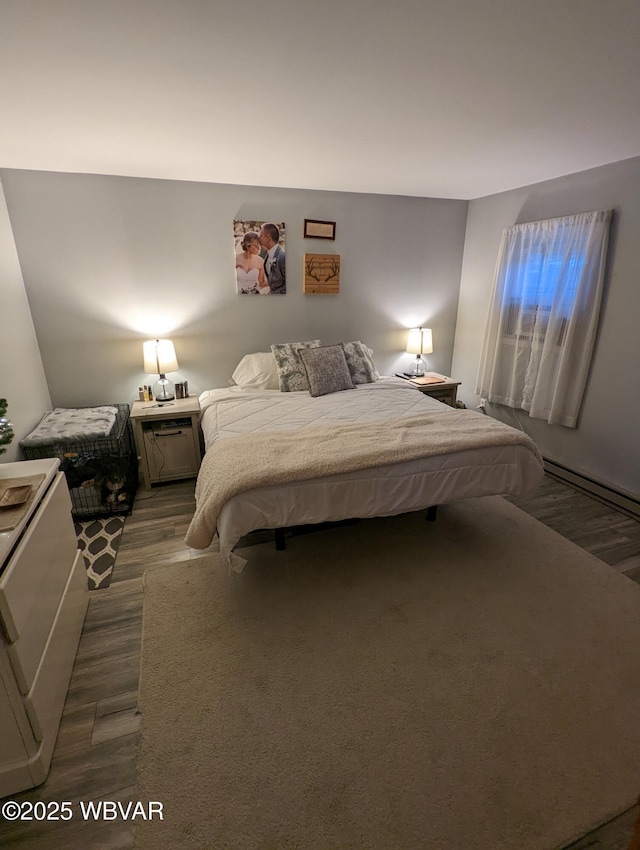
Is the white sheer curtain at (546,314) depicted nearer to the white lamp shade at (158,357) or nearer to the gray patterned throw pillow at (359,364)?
the gray patterned throw pillow at (359,364)

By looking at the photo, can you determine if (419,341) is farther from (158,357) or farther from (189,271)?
(158,357)

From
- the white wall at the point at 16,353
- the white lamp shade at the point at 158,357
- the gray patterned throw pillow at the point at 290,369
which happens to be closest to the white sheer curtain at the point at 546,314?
the gray patterned throw pillow at the point at 290,369

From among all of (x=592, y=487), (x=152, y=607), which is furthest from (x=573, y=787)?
(x=592, y=487)

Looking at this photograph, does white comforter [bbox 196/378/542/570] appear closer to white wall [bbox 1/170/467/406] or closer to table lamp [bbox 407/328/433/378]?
white wall [bbox 1/170/467/406]

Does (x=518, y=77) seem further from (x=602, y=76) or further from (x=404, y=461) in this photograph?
(x=404, y=461)

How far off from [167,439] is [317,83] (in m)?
2.38

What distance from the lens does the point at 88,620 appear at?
190 centimetres

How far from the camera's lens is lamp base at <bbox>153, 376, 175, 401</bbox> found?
3322 millimetres

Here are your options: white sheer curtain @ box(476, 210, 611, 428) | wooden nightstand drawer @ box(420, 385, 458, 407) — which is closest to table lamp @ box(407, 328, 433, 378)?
wooden nightstand drawer @ box(420, 385, 458, 407)

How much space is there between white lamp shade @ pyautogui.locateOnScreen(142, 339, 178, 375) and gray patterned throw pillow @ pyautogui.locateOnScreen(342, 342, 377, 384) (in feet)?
4.86

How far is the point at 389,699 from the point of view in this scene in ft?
5.03

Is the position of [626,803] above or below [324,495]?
below

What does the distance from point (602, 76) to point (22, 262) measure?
11.6ft

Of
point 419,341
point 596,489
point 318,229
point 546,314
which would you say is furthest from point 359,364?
point 596,489
